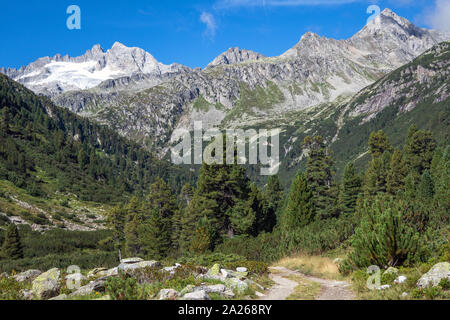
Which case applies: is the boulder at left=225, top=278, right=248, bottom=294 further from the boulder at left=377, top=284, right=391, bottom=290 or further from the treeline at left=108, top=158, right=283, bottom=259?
the treeline at left=108, top=158, right=283, bottom=259

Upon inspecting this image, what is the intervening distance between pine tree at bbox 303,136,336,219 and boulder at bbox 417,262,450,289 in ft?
123

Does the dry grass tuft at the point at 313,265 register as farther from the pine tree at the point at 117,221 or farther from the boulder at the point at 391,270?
the pine tree at the point at 117,221

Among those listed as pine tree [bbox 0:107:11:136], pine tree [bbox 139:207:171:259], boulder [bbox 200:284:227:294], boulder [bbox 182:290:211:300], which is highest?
pine tree [bbox 0:107:11:136]

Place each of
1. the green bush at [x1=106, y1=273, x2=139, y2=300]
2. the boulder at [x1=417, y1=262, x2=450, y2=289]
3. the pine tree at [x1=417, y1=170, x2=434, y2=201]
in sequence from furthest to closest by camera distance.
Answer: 1. the pine tree at [x1=417, y1=170, x2=434, y2=201]
2. the boulder at [x1=417, y1=262, x2=450, y2=289]
3. the green bush at [x1=106, y1=273, x2=139, y2=300]

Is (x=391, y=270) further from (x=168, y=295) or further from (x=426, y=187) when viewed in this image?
(x=426, y=187)

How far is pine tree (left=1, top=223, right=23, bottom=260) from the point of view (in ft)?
157

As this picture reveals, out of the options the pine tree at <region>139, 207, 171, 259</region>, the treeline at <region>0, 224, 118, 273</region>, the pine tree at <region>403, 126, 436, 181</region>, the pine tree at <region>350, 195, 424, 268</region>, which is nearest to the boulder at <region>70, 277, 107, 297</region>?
the pine tree at <region>350, 195, 424, 268</region>

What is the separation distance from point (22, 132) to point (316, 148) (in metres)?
123

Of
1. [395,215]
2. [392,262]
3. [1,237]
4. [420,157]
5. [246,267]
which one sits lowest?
[1,237]

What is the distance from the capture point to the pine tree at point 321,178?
48.6 meters

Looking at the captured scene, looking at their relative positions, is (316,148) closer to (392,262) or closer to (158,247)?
(158,247)

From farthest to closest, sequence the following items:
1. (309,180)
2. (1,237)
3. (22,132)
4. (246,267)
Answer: (22,132) → (1,237) → (309,180) → (246,267)
